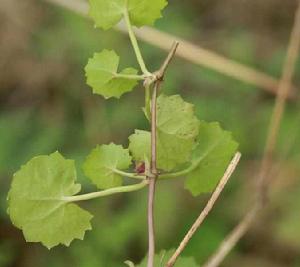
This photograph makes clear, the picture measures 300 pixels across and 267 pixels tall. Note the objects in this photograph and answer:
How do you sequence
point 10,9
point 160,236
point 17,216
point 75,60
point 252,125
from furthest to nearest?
point 10,9 → point 75,60 → point 252,125 → point 160,236 → point 17,216

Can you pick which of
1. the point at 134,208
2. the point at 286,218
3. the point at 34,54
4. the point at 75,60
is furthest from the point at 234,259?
the point at 34,54

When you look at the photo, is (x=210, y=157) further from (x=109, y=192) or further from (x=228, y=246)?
(x=228, y=246)

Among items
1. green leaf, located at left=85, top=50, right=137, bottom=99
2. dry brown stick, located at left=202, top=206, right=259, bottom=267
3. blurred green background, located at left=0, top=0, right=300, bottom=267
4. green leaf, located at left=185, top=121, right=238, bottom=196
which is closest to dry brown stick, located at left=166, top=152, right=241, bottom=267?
green leaf, located at left=185, top=121, right=238, bottom=196

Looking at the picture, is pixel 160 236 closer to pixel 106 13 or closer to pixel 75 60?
pixel 75 60

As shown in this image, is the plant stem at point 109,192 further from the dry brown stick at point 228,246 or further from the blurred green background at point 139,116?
the blurred green background at point 139,116

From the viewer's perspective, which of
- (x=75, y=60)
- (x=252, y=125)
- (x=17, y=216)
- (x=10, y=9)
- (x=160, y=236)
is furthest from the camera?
(x=10, y=9)

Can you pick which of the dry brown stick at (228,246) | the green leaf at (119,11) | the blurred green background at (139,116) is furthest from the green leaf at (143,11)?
the blurred green background at (139,116)

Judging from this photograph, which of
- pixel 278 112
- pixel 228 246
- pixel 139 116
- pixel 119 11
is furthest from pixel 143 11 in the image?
pixel 139 116

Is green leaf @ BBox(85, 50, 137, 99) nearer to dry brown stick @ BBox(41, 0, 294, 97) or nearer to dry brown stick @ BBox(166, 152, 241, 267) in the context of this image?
dry brown stick @ BBox(166, 152, 241, 267)
